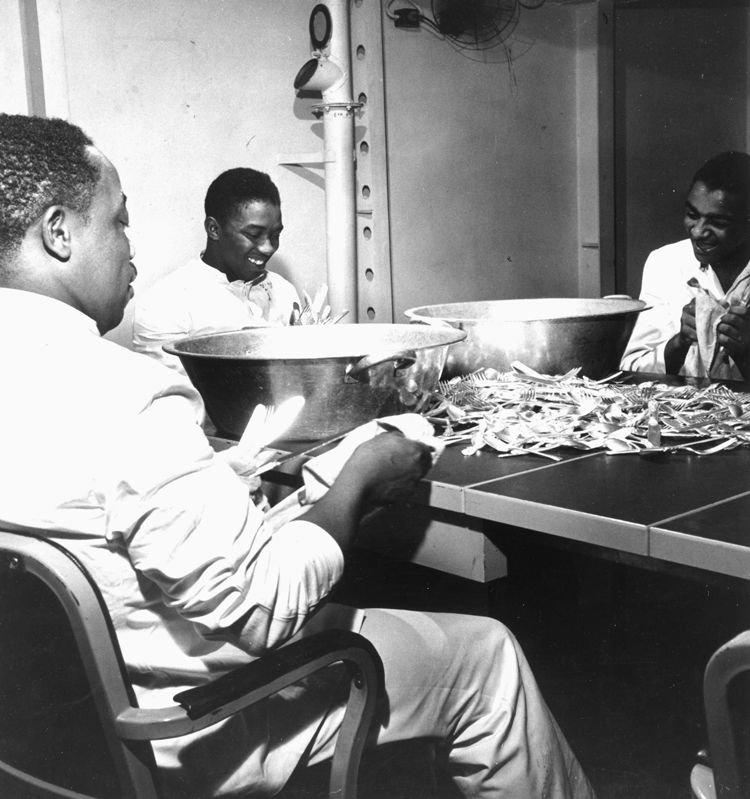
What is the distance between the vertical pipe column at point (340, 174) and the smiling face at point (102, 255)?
2936 mm

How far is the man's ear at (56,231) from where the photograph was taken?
3.75 ft

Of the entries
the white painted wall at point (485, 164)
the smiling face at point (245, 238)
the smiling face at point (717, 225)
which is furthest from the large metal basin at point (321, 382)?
the white painted wall at point (485, 164)

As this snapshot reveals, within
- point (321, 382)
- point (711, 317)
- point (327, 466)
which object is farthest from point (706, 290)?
point (327, 466)

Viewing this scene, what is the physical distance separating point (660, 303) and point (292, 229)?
194 cm

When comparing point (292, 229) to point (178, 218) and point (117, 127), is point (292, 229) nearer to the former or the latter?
point (178, 218)

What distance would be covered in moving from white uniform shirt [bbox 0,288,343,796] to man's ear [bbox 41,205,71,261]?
87 millimetres

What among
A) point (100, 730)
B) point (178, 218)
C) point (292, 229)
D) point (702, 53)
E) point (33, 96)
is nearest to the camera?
point (100, 730)

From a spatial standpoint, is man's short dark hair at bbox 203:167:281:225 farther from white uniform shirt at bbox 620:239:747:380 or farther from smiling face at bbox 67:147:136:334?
smiling face at bbox 67:147:136:334

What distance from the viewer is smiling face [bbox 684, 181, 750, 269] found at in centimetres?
268

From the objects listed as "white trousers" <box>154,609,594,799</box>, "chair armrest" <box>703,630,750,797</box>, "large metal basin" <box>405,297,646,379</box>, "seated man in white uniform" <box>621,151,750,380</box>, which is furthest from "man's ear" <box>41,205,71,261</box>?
"seated man in white uniform" <box>621,151,750,380</box>

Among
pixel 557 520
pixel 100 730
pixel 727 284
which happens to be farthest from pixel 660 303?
pixel 100 730

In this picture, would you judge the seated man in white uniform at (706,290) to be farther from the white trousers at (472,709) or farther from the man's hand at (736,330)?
the white trousers at (472,709)

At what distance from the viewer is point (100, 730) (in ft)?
3.34

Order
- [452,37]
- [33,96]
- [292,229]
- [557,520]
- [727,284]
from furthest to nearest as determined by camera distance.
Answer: [452,37] < [292,229] < [33,96] < [727,284] < [557,520]
